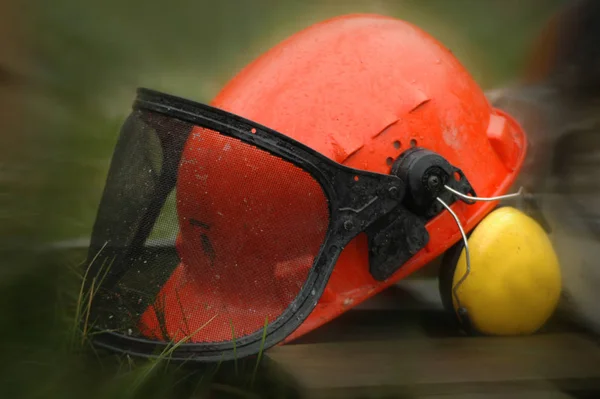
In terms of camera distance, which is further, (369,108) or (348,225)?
(369,108)

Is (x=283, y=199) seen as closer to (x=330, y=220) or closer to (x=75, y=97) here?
(x=330, y=220)

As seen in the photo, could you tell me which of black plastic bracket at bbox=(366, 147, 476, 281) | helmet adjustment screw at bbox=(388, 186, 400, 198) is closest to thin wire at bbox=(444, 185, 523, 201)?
black plastic bracket at bbox=(366, 147, 476, 281)

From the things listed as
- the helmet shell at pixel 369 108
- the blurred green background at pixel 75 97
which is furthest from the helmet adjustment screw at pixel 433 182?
the blurred green background at pixel 75 97

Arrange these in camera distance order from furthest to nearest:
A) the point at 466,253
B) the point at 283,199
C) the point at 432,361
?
the point at 466,253
the point at 432,361
the point at 283,199

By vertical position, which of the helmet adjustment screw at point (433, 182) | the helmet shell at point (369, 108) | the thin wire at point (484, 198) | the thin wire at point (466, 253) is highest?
the helmet shell at point (369, 108)

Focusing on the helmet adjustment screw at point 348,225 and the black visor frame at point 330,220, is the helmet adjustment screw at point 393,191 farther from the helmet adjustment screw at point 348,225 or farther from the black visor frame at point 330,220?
the helmet adjustment screw at point 348,225

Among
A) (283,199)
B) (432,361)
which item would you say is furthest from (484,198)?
(283,199)

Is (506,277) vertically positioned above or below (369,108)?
below
